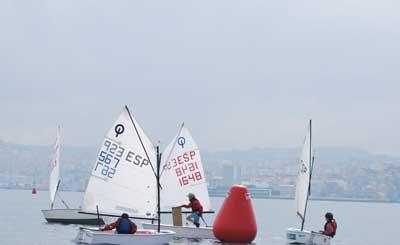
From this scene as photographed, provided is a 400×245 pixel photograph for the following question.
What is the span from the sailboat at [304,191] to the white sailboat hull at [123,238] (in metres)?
7.43

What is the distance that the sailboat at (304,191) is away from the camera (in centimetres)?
4878

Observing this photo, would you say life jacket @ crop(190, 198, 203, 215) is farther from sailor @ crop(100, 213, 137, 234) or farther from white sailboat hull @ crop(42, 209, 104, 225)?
white sailboat hull @ crop(42, 209, 104, 225)

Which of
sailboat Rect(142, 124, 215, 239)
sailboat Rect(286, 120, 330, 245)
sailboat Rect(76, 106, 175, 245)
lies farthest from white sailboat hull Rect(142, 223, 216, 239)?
sailboat Rect(142, 124, 215, 239)

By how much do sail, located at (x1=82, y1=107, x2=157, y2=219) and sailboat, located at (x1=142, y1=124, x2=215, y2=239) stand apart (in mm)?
7530

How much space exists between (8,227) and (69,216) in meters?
7.29

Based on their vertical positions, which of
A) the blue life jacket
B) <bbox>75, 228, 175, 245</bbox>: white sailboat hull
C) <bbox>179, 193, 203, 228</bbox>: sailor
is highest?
<bbox>179, 193, 203, 228</bbox>: sailor

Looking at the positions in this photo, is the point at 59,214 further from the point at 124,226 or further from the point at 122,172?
the point at 124,226

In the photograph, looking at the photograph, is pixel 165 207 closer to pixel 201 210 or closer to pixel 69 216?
pixel 201 210

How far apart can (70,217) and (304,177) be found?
2200cm

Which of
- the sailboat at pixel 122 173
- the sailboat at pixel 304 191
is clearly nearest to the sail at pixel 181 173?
the sailboat at pixel 304 191

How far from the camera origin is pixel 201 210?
51750 mm

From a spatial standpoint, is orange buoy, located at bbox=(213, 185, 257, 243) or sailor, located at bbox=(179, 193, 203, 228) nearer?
orange buoy, located at bbox=(213, 185, 257, 243)

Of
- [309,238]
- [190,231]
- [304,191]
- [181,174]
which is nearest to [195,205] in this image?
[190,231]

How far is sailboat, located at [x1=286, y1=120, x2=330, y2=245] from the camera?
48.8 meters
